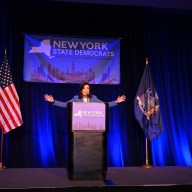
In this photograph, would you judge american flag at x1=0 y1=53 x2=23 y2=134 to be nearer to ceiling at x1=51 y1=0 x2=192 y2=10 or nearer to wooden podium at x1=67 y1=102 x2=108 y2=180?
wooden podium at x1=67 y1=102 x2=108 y2=180

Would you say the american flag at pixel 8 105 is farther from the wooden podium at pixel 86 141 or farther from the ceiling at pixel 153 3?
the ceiling at pixel 153 3

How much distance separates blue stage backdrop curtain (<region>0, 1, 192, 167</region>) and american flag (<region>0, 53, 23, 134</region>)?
467 mm

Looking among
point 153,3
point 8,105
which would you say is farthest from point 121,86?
point 8,105

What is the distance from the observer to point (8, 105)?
5.21 metres

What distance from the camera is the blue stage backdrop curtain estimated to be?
5.73 meters

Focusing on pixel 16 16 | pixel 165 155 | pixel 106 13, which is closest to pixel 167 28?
pixel 106 13

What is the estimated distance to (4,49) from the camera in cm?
583

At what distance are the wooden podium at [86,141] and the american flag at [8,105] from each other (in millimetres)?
1901

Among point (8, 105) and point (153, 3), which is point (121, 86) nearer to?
point (153, 3)

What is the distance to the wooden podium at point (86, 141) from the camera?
359cm

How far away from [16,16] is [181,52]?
12.0ft

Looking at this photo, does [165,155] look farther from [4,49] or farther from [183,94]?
[4,49]

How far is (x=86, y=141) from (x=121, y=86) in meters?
2.73

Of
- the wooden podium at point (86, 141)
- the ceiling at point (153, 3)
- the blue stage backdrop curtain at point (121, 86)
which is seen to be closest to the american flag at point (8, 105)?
the blue stage backdrop curtain at point (121, 86)
